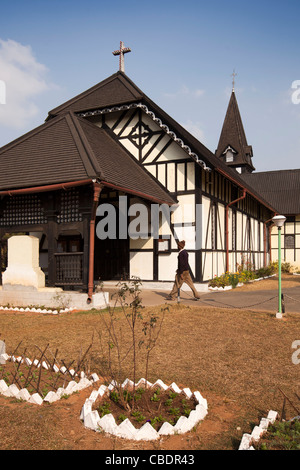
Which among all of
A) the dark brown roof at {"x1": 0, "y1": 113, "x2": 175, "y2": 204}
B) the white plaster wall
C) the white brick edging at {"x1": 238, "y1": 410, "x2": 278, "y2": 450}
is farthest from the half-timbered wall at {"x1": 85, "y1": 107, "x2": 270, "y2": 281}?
the white brick edging at {"x1": 238, "y1": 410, "x2": 278, "y2": 450}

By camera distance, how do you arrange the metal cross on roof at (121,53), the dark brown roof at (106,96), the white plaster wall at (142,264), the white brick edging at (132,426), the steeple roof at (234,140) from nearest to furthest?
the white brick edging at (132,426)
the white plaster wall at (142,264)
the dark brown roof at (106,96)
the metal cross on roof at (121,53)
the steeple roof at (234,140)

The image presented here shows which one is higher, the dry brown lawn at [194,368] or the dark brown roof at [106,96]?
the dark brown roof at [106,96]

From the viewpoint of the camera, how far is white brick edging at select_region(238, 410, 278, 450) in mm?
3217

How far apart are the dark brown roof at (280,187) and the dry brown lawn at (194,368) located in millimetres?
22408

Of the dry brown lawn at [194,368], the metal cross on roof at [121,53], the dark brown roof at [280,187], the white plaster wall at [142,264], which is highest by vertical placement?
the metal cross on roof at [121,53]

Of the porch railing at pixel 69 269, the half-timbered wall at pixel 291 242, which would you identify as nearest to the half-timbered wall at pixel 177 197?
the porch railing at pixel 69 269

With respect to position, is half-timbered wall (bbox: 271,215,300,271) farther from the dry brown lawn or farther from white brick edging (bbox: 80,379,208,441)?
white brick edging (bbox: 80,379,208,441)

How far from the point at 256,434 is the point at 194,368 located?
7.38ft

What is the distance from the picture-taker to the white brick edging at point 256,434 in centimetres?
322

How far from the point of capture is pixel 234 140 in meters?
39.6

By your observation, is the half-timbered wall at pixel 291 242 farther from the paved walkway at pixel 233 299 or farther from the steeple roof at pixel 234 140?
the paved walkway at pixel 233 299

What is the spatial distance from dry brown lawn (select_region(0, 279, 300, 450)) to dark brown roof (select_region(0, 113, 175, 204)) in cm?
391

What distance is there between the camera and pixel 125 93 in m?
16.4
